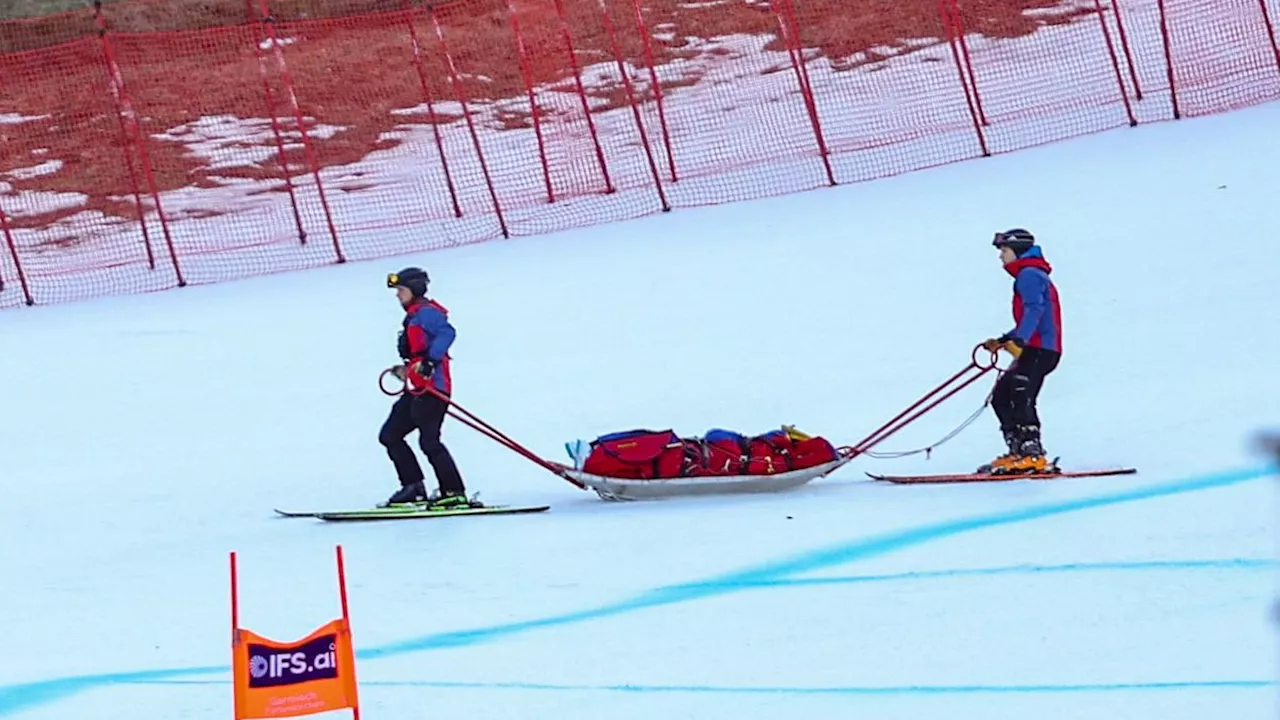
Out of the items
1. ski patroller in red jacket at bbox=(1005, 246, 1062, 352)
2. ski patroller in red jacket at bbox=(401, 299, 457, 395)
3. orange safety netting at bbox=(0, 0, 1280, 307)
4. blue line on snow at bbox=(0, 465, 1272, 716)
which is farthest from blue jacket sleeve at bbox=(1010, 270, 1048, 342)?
orange safety netting at bbox=(0, 0, 1280, 307)

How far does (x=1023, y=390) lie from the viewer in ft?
34.8

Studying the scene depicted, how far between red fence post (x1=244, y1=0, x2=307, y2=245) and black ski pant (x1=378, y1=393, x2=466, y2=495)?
29.6ft

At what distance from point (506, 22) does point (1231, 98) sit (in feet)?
34.7

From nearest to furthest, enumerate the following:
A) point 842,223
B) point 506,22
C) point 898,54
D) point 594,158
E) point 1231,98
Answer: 1. point 842,223
2. point 1231,98
3. point 594,158
4. point 898,54
5. point 506,22

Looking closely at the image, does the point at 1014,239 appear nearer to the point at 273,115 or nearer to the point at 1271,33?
the point at 273,115

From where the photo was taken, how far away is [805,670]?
7.79 m

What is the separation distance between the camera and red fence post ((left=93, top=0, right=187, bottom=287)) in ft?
66.3

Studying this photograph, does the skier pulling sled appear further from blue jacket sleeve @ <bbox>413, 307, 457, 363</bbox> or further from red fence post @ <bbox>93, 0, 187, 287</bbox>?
red fence post @ <bbox>93, 0, 187, 287</bbox>

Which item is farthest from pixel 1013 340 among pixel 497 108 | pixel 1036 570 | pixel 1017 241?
pixel 497 108

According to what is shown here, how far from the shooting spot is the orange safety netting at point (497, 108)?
2081 centimetres

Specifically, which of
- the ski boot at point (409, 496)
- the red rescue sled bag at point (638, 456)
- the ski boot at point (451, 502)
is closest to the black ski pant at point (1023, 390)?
the red rescue sled bag at point (638, 456)

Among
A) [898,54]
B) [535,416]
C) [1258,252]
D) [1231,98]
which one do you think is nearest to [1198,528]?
[535,416]

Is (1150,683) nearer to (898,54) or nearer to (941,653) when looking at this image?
(941,653)

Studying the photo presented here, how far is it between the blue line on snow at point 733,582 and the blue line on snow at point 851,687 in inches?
24.2
